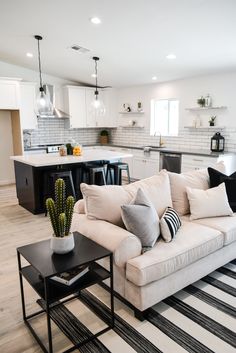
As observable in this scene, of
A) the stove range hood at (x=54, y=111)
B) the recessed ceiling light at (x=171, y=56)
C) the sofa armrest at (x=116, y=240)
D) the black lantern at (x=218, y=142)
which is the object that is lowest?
the sofa armrest at (x=116, y=240)

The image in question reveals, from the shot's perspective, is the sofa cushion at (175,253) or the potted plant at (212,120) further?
the potted plant at (212,120)

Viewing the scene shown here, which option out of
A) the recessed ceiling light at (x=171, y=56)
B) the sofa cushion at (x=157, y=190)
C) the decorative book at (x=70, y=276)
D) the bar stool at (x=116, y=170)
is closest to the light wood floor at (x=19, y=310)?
the decorative book at (x=70, y=276)

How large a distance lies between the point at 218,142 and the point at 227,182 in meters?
2.66

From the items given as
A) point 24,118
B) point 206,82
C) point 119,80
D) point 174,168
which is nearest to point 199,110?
point 206,82

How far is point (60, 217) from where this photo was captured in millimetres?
1906

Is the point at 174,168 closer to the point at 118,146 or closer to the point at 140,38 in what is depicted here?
the point at 118,146

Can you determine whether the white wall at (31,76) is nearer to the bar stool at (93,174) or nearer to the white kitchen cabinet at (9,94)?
the white kitchen cabinet at (9,94)

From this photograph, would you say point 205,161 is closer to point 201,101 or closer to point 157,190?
point 201,101

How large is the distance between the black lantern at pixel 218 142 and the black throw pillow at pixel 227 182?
97.4 inches

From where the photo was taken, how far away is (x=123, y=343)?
76.2 inches

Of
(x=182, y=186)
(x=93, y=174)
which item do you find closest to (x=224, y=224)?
(x=182, y=186)

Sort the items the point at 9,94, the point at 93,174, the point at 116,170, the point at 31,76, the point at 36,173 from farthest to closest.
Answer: the point at 31,76 < the point at 9,94 < the point at 116,170 < the point at 93,174 < the point at 36,173

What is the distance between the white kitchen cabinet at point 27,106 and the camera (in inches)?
258

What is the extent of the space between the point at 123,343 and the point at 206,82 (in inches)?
208
